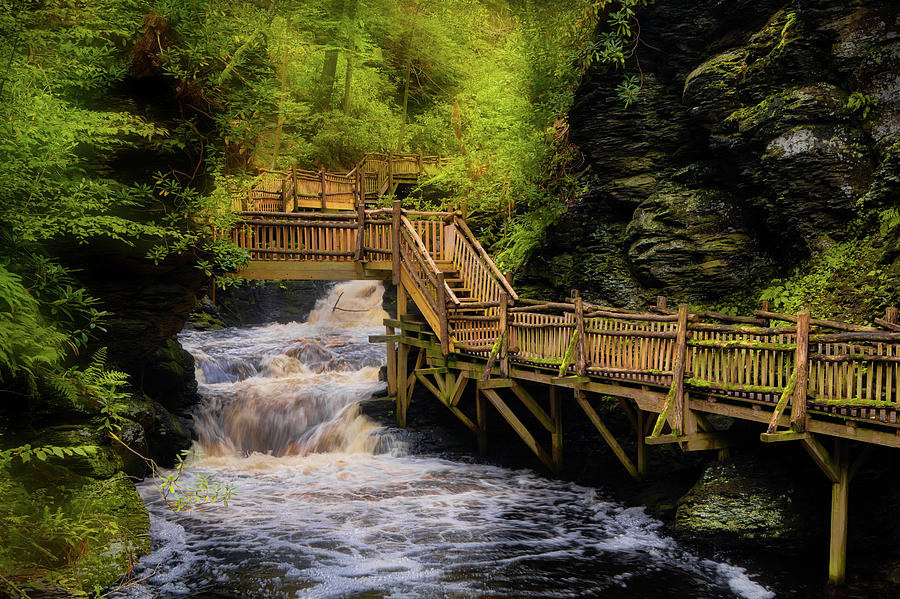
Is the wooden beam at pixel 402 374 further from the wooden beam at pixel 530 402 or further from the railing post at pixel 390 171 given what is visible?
the railing post at pixel 390 171

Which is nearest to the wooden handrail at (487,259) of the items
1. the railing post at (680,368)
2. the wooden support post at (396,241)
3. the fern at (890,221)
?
the wooden support post at (396,241)

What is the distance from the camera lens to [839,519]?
33.4 ft

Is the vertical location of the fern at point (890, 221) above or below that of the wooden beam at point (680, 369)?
above

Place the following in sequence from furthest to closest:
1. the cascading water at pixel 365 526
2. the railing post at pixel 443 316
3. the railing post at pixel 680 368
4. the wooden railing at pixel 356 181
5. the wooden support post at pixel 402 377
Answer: the wooden railing at pixel 356 181 < the wooden support post at pixel 402 377 < the railing post at pixel 443 316 < the railing post at pixel 680 368 < the cascading water at pixel 365 526

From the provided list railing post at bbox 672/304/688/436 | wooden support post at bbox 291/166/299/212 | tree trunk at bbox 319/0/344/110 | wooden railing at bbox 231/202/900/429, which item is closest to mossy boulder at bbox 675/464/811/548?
railing post at bbox 672/304/688/436

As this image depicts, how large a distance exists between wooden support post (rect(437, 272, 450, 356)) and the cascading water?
2.89 m

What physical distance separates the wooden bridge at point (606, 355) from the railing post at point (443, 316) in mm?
31

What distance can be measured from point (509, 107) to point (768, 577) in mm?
14882

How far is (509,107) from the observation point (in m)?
21.7

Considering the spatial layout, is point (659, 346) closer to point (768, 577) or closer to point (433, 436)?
point (768, 577)

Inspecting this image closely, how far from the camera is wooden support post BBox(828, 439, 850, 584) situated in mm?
10148

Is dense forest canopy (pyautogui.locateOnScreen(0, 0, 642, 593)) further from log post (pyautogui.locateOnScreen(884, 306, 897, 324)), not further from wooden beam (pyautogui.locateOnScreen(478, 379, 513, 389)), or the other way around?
log post (pyautogui.locateOnScreen(884, 306, 897, 324))

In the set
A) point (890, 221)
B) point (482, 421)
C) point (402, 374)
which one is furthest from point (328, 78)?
point (890, 221)

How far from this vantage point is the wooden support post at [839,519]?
33.3 ft
